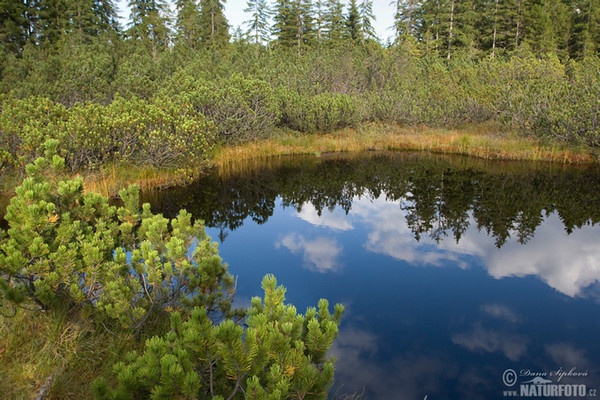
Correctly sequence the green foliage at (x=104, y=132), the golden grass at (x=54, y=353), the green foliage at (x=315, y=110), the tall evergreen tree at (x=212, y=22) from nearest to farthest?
the golden grass at (x=54, y=353)
the green foliage at (x=104, y=132)
the green foliage at (x=315, y=110)
the tall evergreen tree at (x=212, y=22)

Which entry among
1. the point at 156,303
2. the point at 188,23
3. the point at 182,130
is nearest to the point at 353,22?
the point at 188,23

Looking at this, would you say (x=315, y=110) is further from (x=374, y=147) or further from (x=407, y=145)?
(x=407, y=145)

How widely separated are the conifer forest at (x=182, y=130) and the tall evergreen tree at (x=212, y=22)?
24 centimetres

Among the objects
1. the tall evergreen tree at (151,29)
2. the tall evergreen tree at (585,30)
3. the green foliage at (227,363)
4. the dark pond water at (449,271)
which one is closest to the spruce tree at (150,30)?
the tall evergreen tree at (151,29)

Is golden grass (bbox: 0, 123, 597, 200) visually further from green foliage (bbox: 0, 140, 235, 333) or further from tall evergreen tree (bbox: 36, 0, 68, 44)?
tall evergreen tree (bbox: 36, 0, 68, 44)

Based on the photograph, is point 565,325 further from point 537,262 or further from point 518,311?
point 537,262

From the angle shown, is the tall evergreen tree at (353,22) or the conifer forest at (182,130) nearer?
the conifer forest at (182,130)

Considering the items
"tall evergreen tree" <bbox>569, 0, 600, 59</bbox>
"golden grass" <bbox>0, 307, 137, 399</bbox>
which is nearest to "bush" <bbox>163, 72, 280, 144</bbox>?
"golden grass" <bbox>0, 307, 137, 399</bbox>

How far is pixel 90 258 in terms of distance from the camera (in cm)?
434

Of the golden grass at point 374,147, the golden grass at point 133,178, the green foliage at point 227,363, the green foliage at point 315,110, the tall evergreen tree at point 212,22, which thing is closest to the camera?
the green foliage at point 227,363

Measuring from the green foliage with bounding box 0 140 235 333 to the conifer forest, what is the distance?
3 centimetres

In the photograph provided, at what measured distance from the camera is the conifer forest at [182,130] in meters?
3.22

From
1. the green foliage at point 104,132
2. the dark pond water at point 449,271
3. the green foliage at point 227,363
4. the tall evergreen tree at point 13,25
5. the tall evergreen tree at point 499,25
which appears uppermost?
the tall evergreen tree at point 499,25

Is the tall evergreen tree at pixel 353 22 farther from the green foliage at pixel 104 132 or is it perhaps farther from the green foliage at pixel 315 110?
the green foliage at pixel 104 132
